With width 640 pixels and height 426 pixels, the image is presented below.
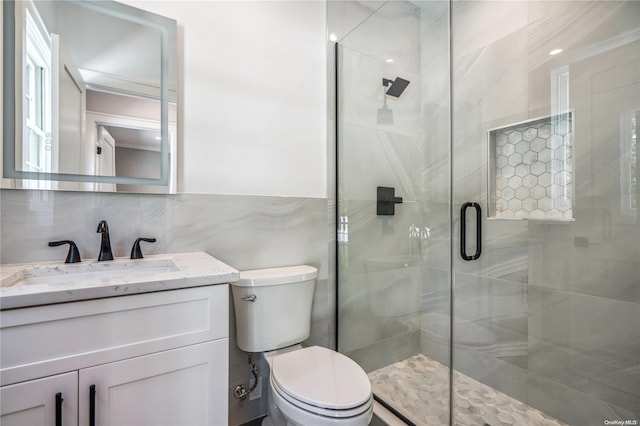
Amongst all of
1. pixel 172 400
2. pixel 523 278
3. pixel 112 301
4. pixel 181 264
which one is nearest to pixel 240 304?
pixel 181 264

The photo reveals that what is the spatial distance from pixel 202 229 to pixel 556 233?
1755 millimetres

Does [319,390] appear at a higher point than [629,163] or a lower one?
lower

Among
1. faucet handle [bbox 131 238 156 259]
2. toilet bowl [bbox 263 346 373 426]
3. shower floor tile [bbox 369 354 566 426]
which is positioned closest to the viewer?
toilet bowl [bbox 263 346 373 426]

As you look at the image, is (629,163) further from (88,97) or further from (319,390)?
(88,97)

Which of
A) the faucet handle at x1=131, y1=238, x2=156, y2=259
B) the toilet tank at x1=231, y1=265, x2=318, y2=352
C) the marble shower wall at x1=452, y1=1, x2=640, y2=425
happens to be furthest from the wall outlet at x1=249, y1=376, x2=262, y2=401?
the marble shower wall at x1=452, y1=1, x2=640, y2=425

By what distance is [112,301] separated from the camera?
32.2 inches

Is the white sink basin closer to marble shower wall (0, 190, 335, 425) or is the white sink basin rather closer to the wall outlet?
marble shower wall (0, 190, 335, 425)

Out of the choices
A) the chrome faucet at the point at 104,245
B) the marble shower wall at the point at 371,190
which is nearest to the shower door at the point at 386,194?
the marble shower wall at the point at 371,190

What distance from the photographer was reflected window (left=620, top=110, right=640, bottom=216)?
125 cm

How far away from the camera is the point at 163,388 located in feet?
2.93

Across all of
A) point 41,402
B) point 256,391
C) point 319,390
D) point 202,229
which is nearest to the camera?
point 41,402

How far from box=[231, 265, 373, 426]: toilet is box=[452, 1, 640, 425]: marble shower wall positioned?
997 mm

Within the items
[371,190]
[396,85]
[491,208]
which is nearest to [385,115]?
[396,85]

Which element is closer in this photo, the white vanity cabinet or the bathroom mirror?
the white vanity cabinet
